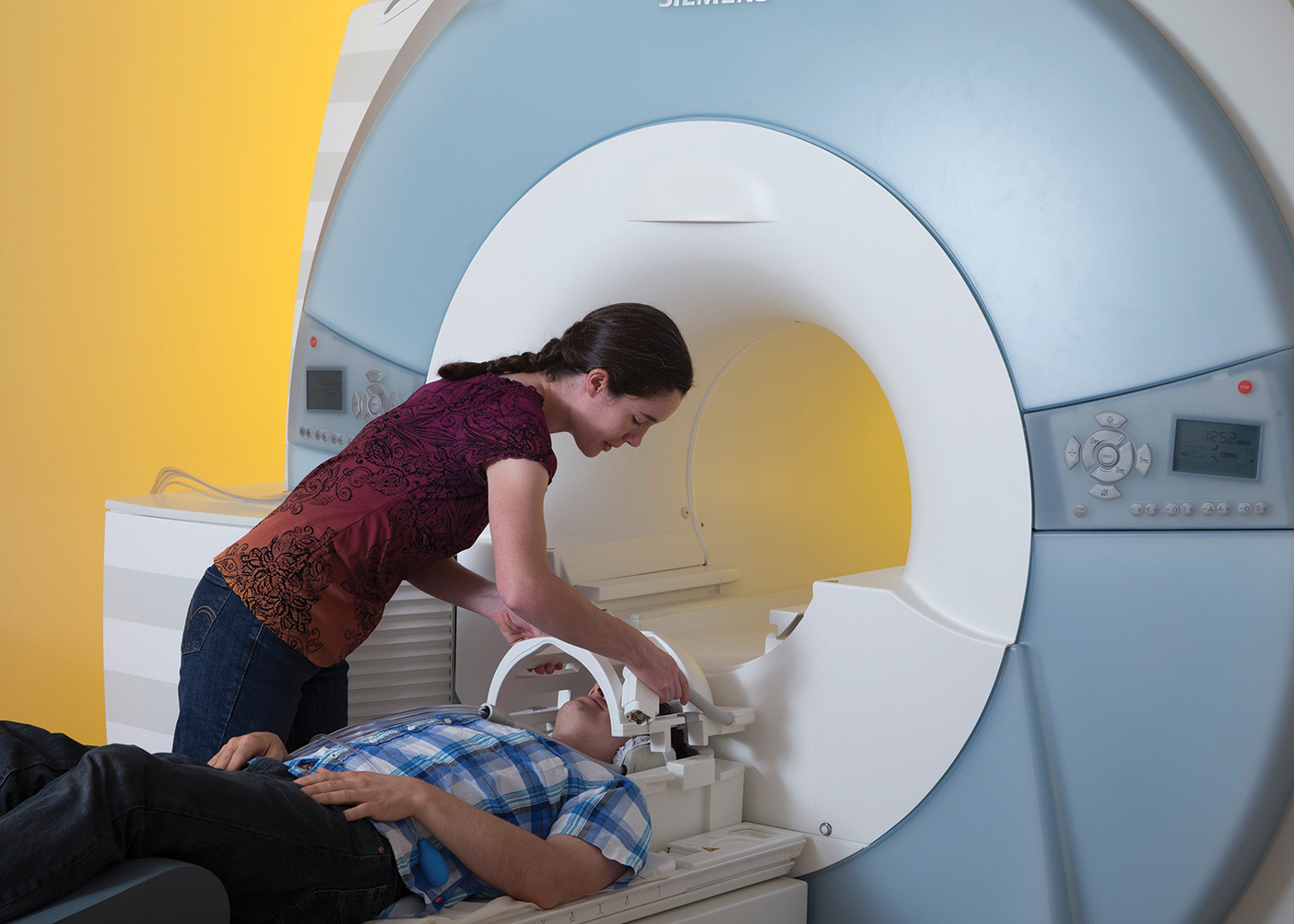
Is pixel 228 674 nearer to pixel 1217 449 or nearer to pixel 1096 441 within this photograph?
pixel 1096 441

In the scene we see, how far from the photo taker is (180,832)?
1.12m

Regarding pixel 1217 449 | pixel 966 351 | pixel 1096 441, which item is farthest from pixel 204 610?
pixel 1217 449

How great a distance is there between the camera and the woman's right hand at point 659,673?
1.59 metres

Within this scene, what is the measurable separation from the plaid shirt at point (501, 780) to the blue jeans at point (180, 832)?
95 mm

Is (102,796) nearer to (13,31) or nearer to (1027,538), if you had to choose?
(1027,538)

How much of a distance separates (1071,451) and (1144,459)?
8cm

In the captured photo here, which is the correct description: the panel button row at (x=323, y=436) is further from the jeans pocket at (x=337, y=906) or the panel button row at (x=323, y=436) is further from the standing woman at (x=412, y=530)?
the jeans pocket at (x=337, y=906)

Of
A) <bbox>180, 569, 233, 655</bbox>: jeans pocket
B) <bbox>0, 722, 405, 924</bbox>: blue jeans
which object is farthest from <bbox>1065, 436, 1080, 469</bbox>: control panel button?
<bbox>180, 569, 233, 655</bbox>: jeans pocket

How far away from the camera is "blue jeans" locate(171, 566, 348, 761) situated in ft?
5.06

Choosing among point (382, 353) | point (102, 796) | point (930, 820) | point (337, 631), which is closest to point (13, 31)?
point (382, 353)

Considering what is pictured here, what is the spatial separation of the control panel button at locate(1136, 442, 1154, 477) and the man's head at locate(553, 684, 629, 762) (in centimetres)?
75

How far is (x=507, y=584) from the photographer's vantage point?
146 centimetres

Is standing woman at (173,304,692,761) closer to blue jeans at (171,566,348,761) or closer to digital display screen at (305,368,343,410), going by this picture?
blue jeans at (171,566,348,761)

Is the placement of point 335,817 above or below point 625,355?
below
